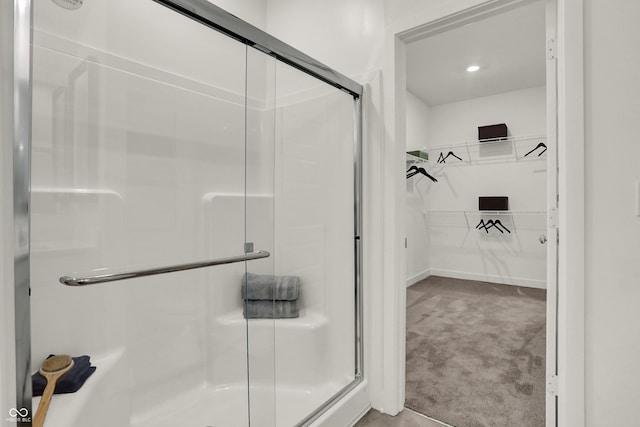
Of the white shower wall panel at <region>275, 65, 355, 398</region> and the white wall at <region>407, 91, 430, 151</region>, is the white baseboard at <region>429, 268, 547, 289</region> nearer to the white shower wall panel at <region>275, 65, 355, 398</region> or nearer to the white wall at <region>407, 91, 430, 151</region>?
the white wall at <region>407, 91, 430, 151</region>

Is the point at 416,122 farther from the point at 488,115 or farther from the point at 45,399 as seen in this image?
the point at 45,399

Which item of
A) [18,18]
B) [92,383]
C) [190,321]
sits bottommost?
[92,383]

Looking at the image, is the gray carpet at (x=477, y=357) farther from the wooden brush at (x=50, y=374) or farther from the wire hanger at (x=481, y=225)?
the wooden brush at (x=50, y=374)

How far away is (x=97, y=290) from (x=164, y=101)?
79 cm

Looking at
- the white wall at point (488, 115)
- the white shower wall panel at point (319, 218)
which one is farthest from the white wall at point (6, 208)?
the white wall at point (488, 115)

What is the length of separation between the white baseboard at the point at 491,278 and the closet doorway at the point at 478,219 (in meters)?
0.01

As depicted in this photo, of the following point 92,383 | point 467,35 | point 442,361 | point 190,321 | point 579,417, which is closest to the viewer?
point 92,383

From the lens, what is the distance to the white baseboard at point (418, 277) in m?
4.51

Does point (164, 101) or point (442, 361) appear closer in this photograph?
point (164, 101)

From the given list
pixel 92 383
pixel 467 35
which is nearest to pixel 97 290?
pixel 92 383

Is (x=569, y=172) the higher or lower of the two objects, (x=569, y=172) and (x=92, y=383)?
the higher

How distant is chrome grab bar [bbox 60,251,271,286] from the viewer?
1013 mm

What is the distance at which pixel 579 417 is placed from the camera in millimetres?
1289

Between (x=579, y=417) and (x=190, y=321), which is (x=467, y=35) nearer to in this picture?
(x=579, y=417)
